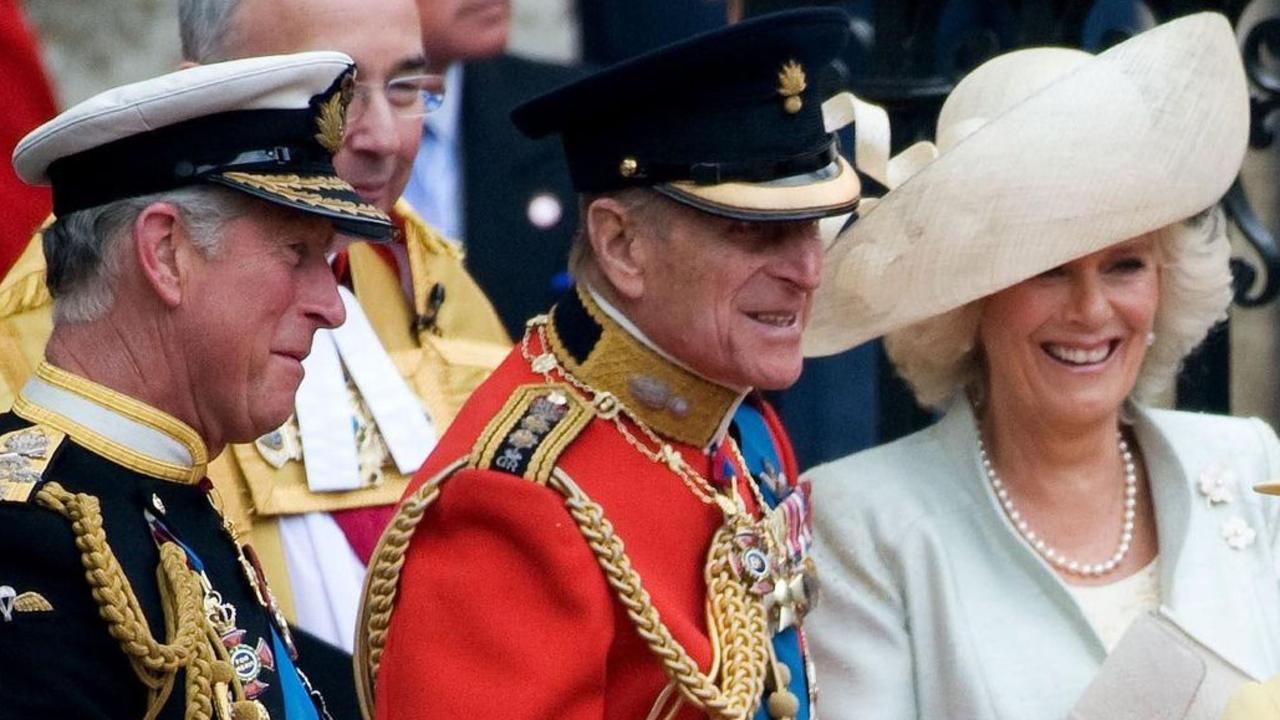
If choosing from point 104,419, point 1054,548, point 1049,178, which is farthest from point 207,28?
point 1054,548

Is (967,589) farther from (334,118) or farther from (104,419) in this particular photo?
(104,419)

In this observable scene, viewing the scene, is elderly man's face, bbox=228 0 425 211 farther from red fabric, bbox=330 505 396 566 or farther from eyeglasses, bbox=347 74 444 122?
red fabric, bbox=330 505 396 566

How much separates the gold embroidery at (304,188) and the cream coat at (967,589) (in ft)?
4.41

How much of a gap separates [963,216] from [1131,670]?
2.66 ft

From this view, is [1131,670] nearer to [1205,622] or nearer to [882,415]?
[1205,622]

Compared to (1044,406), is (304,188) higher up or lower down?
higher up

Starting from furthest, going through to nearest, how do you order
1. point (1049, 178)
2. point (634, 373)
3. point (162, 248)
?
point (1049, 178) < point (634, 373) < point (162, 248)

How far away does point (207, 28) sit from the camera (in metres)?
4.34

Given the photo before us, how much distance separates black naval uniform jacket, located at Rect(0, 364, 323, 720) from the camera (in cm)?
312

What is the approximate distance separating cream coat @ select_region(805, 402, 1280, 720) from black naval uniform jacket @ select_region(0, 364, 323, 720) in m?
1.21

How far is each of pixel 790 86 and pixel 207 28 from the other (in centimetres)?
106

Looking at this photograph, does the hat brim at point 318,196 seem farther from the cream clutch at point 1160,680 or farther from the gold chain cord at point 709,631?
the cream clutch at point 1160,680

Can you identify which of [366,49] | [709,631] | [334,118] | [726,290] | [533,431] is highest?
[334,118]

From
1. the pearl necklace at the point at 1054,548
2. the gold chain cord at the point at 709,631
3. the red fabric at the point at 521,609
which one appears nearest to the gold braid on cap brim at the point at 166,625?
the red fabric at the point at 521,609
